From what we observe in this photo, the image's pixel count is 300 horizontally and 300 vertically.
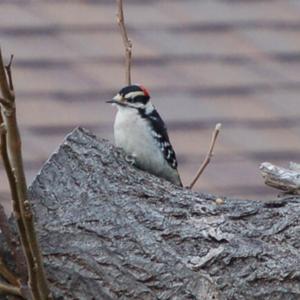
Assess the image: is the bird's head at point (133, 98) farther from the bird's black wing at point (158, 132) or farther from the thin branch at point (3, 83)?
the thin branch at point (3, 83)

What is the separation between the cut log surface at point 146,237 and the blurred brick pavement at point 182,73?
8.22ft

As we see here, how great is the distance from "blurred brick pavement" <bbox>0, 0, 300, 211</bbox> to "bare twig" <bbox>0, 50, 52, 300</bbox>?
306cm

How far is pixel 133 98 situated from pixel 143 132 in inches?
4.5

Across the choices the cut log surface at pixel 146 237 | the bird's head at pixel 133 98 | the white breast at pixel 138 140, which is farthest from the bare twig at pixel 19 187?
the bird's head at pixel 133 98


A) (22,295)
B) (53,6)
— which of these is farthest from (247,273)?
(53,6)

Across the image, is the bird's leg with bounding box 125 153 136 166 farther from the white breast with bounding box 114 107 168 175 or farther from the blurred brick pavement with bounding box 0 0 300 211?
the blurred brick pavement with bounding box 0 0 300 211

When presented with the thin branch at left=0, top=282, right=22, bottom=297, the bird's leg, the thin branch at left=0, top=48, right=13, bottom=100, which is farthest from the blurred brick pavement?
the thin branch at left=0, top=48, right=13, bottom=100

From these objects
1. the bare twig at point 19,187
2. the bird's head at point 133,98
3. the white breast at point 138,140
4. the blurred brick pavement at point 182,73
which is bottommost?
the blurred brick pavement at point 182,73

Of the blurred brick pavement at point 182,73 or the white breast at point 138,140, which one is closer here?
the white breast at point 138,140

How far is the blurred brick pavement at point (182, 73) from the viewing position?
5871 millimetres

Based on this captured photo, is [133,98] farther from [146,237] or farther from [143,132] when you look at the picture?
[146,237]

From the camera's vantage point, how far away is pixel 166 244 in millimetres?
3168

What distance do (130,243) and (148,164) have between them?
0.91 meters

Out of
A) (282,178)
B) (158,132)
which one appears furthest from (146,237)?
(158,132)
